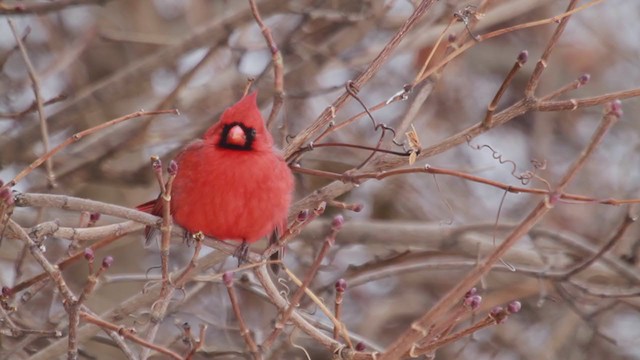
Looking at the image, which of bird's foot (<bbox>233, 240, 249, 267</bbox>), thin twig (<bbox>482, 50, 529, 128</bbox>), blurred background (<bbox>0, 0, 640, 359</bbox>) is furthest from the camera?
blurred background (<bbox>0, 0, 640, 359</bbox>)

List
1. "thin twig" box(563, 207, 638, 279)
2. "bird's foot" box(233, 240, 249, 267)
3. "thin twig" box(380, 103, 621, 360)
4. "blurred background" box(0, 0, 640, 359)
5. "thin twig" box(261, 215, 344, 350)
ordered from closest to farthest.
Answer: "thin twig" box(380, 103, 621, 360)
"thin twig" box(261, 215, 344, 350)
"bird's foot" box(233, 240, 249, 267)
"thin twig" box(563, 207, 638, 279)
"blurred background" box(0, 0, 640, 359)

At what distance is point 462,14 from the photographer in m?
2.98

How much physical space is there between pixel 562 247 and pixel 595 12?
2.88m

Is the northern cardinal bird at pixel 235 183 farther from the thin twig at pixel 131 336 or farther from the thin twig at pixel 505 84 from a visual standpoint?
the thin twig at pixel 131 336

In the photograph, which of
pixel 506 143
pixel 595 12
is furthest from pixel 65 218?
pixel 595 12

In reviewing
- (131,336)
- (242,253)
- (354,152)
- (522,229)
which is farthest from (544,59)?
(354,152)

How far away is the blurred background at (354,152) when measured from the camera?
4.25 metres

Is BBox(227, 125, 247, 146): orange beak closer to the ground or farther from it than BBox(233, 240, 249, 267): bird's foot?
farther from it

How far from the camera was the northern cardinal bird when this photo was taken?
10.3 feet

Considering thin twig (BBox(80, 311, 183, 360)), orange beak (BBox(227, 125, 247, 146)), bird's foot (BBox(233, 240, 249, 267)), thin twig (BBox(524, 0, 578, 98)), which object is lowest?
thin twig (BBox(80, 311, 183, 360))

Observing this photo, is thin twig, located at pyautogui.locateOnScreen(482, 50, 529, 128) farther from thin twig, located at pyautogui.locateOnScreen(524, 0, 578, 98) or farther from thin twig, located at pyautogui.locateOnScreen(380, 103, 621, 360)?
thin twig, located at pyautogui.locateOnScreen(380, 103, 621, 360)

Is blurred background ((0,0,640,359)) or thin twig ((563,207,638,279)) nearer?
thin twig ((563,207,638,279))

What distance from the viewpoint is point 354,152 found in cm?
557

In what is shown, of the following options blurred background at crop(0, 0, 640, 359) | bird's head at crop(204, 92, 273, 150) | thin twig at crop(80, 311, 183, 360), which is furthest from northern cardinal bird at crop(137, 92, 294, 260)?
thin twig at crop(80, 311, 183, 360)
